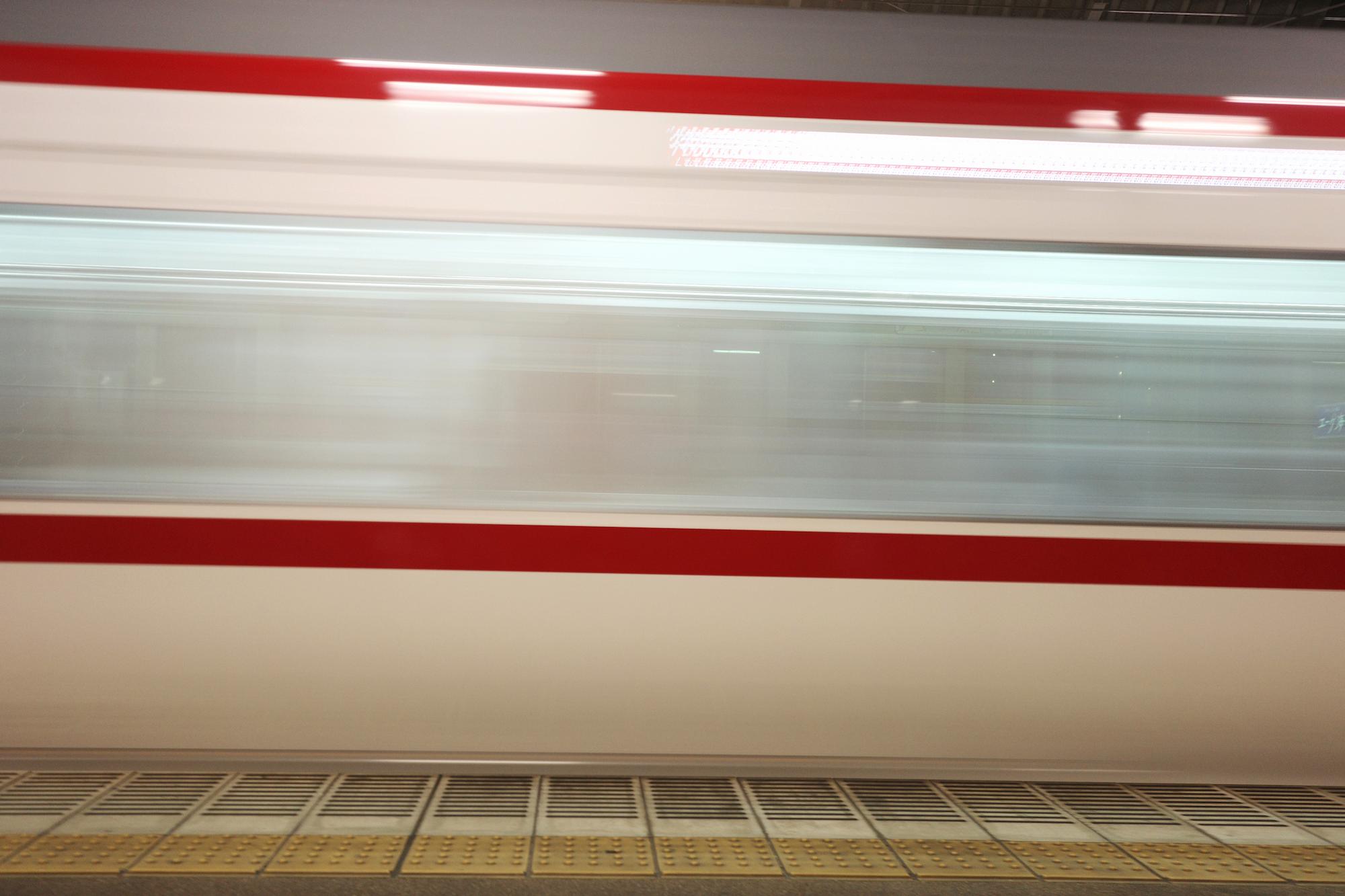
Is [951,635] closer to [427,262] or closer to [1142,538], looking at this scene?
[1142,538]

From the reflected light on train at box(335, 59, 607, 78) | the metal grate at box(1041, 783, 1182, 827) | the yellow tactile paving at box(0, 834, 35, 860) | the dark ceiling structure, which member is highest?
the dark ceiling structure

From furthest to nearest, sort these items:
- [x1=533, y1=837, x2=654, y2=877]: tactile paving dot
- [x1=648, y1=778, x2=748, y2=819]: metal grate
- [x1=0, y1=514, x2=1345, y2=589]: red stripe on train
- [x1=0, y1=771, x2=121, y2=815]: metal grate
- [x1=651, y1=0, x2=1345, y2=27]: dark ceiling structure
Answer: [x1=651, y1=0, x2=1345, y2=27]: dark ceiling structure → [x1=648, y1=778, x2=748, y2=819]: metal grate → [x1=0, y1=771, x2=121, y2=815]: metal grate → [x1=0, y1=514, x2=1345, y2=589]: red stripe on train → [x1=533, y1=837, x2=654, y2=877]: tactile paving dot

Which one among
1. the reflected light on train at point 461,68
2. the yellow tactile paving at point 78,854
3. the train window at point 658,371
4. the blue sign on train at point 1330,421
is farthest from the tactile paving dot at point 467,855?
the blue sign on train at point 1330,421

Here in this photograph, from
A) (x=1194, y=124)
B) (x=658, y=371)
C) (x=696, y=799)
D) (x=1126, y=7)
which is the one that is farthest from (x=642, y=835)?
(x=1126, y=7)

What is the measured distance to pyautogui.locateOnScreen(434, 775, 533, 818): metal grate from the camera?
124 inches

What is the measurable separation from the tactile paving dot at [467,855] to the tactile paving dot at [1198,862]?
1926 mm

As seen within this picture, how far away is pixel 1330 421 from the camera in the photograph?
3146 mm

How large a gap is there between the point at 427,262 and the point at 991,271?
1.80 metres

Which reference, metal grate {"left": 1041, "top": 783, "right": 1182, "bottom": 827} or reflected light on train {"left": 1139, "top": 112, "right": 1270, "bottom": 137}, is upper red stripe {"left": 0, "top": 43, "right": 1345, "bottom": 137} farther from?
metal grate {"left": 1041, "top": 783, "right": 1182, "bottom": 827}

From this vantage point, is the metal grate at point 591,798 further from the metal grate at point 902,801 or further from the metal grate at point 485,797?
the metal grate at point 902,801

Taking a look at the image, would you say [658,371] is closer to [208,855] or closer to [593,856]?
[593,856]

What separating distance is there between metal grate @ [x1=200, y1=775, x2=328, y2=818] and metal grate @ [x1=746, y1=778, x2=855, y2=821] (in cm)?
154

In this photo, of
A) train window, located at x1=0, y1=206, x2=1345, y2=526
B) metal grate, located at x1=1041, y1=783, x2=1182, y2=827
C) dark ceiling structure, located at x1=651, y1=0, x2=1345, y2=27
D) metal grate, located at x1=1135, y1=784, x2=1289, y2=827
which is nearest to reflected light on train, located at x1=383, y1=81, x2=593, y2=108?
train window, located at x1=0, y1=206, x2=1345, y2=526

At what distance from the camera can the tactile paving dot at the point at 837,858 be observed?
9.41 ft
